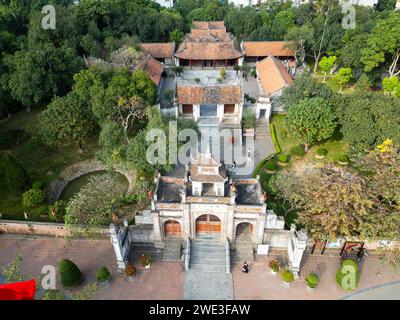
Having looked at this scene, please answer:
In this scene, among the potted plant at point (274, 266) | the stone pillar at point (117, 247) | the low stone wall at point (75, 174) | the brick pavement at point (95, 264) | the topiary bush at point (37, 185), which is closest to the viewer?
the stone pillar at point (117, 247)

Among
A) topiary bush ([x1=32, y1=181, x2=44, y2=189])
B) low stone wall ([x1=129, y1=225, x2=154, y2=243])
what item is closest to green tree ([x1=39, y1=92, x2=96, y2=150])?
topiary bush ([x1=32, y1=181, x2=44, y2=189])

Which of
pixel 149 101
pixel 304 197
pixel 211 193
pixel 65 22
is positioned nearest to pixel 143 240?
pixel 211 193

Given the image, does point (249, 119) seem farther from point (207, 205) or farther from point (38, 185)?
point (38, 185)

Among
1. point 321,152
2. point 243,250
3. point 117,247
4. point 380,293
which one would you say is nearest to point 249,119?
point 321,152

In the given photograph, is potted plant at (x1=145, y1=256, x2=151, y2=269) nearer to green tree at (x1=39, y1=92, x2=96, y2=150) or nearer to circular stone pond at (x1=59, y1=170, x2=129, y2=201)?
circular stone pond at (x1=59, y1=170, x2=129, y2=201)

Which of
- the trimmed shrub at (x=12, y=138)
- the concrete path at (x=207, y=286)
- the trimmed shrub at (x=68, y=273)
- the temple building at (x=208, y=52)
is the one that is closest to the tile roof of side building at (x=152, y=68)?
the temple building at (x=208, y=52)

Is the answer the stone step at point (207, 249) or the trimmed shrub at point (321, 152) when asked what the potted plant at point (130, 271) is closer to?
the stone step at point (207, 249)

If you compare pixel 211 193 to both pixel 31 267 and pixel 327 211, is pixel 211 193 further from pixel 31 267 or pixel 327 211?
pixel 31 267
